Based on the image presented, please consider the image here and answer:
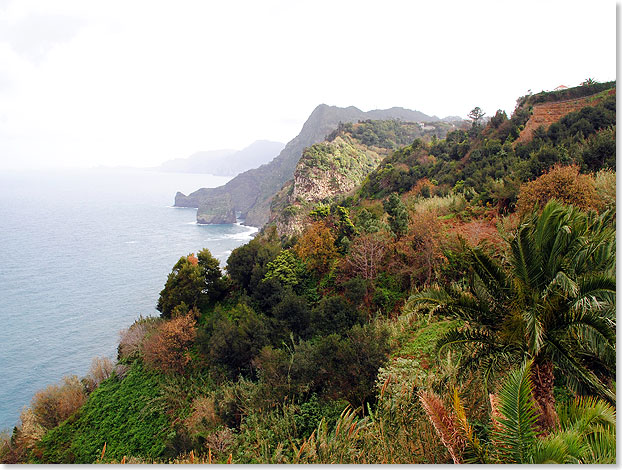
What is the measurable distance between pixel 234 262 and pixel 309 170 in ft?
124

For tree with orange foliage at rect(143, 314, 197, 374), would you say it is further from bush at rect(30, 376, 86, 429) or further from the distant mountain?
the distant mountain

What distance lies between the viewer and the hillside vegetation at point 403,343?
11.3 feet

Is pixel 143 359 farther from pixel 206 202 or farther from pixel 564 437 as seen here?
pixel 206 202

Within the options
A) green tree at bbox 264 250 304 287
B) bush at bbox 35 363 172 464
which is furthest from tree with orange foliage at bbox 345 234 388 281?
bush at bbox 35 363 172 464

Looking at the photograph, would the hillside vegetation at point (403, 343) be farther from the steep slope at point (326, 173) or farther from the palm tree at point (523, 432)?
the steep slope at point (326, 173)

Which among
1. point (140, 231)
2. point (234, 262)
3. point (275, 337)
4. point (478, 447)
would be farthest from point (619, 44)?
point (140, 231)

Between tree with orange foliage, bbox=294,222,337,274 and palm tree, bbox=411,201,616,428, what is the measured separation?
10.00 meters

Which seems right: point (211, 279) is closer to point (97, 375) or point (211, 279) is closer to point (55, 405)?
point (97, 375)

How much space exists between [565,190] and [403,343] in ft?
20.3

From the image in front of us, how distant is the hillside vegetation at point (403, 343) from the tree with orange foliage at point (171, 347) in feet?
0.24

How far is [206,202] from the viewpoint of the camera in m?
107

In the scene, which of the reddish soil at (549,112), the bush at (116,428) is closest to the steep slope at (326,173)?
the reddish soil at (549,112)

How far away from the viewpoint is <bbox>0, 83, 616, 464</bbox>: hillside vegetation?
3430 mm

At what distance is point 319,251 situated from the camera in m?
14.4
